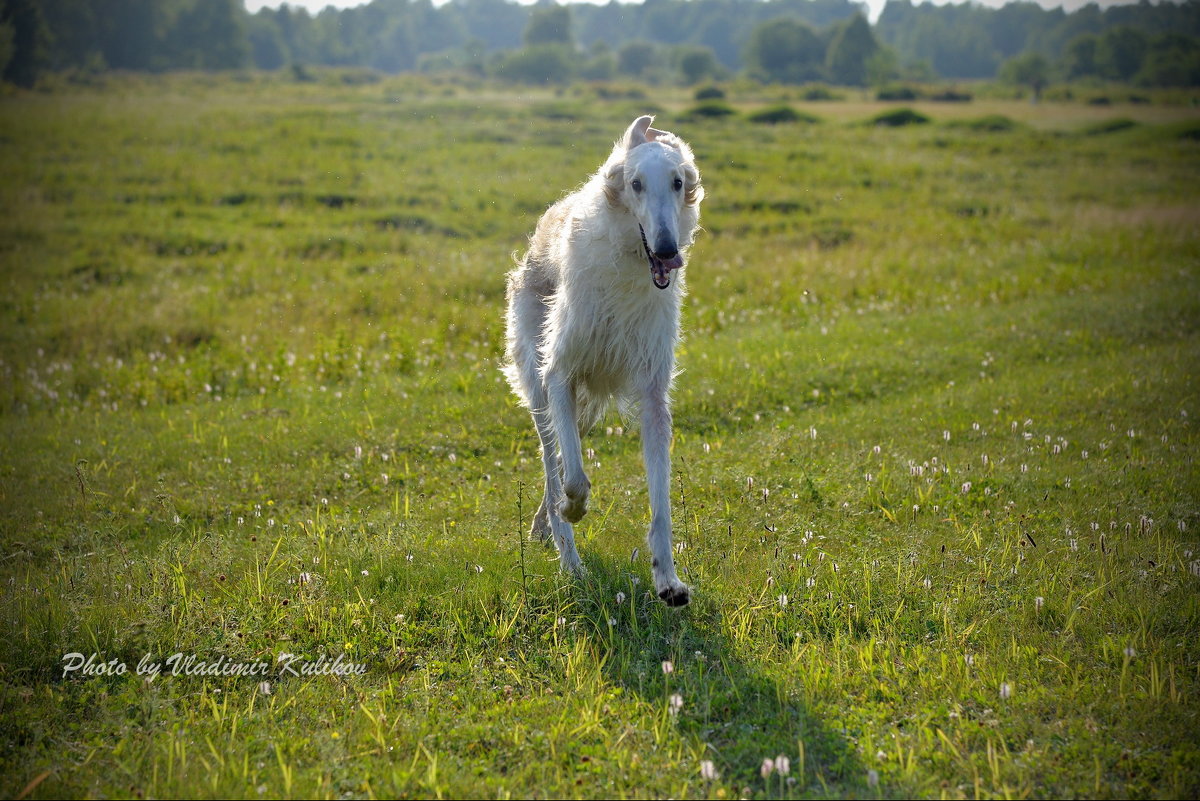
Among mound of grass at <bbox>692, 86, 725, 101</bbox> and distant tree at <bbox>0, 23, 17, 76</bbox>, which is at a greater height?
distant tree at <bbox>0, 23, 17, 76</bbox>

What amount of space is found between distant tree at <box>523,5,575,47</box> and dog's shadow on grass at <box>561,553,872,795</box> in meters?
100

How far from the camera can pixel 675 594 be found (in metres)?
5.07

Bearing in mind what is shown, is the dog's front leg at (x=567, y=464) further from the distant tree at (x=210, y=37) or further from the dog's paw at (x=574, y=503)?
the distant tree at (x=210, y=37)

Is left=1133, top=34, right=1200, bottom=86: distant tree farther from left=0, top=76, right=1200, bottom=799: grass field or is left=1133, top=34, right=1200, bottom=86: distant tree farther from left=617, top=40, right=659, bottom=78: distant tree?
left=0, top=76, right=1200, bottom=799: grass field

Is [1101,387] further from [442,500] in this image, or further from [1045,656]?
[442,500]

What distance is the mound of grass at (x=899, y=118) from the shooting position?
52562 millimetres

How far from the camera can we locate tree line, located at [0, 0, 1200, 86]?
7669 cm

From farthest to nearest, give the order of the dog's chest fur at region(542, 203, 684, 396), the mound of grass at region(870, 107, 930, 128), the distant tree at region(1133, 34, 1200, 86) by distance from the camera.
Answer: the distant tree at region(1133, 34, 1200, 86), the mound of grass at region(870, 107, 930, 128), the dog's chest fur at region(542, 203, 684, 396)

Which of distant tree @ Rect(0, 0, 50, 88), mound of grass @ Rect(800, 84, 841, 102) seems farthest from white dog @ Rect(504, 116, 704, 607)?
mound of grass @ Rect(800, 84, 841, 102)

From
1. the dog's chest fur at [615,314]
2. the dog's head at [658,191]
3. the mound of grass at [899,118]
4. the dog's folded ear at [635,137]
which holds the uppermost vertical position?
the mound of grass at [899,118]

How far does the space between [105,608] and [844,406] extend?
705cm

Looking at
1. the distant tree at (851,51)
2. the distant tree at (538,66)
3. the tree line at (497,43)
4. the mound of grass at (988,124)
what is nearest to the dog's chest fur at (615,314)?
the mound of grass at (988,124)

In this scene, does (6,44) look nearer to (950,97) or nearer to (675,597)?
(675,597)

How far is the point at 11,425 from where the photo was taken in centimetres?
952
